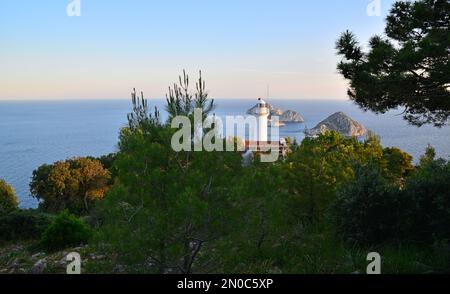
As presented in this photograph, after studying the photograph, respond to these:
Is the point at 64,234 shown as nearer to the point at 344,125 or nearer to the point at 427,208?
the point at 427,208

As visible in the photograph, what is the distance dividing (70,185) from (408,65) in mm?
21423

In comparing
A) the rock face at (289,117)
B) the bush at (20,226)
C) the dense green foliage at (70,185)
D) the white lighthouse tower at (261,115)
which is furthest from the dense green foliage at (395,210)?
the rock face at (289,117)

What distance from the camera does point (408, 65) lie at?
6277 mm

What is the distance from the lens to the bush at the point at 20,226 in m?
11.4

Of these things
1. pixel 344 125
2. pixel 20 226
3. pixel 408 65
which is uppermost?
pixel 408 65

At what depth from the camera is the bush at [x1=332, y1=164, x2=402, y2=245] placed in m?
6.33

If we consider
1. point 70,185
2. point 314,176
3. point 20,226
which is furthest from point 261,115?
point 314,176

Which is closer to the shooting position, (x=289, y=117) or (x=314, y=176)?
(x=314, y=176)

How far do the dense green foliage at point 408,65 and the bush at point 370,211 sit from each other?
144 cm

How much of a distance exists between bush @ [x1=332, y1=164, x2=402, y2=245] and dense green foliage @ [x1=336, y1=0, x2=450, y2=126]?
4.74 ft
